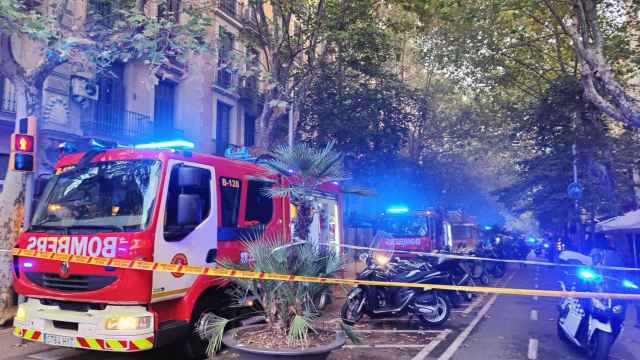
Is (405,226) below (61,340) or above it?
above

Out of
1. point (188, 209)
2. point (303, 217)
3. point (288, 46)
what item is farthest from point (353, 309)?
point (288, 46)

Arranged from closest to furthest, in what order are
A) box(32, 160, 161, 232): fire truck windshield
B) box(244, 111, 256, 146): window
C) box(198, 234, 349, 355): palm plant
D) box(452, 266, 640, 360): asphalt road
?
1. box(198, 234, 349, 355): palm plant
2. box(32, 160, 161, 232): fire truck windshield
3. box(452, 266, 640, 360): asphalt road
4. box(244, 111, 256, 146): window

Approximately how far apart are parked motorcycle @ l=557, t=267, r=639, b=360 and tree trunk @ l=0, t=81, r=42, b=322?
346 inches

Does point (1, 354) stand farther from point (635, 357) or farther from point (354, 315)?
point (635, 357)

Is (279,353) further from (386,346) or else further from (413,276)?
(413,276)

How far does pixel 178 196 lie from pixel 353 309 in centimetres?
412

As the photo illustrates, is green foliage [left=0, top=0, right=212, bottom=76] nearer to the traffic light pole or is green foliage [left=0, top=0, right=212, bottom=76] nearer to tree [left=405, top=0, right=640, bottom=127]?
the traffic light pole

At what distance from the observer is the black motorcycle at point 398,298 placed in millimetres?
8727

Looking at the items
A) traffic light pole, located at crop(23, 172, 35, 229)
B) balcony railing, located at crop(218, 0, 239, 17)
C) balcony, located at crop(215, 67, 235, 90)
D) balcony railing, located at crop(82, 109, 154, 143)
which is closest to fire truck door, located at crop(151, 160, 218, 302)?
traffic light pole, located at crop(23, 172, 35, 229)

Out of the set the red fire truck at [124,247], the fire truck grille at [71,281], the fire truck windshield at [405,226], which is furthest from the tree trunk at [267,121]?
the fire truck grille at [71,281]

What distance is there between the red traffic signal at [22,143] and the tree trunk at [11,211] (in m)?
1.00

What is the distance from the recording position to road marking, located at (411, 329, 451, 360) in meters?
7.00

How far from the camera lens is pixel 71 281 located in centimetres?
552

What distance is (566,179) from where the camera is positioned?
72.5 ft
